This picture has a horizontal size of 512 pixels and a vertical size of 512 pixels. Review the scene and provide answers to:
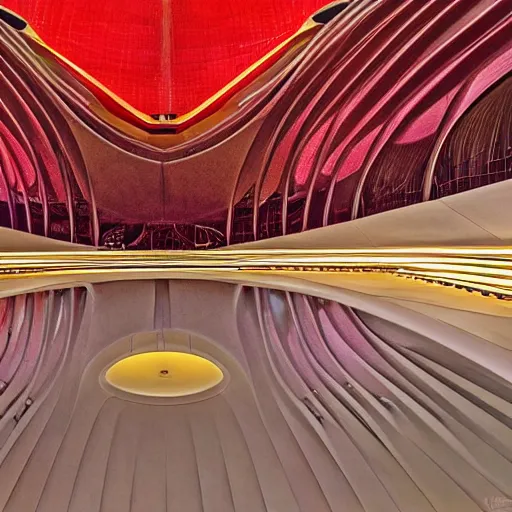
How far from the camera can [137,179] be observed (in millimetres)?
1604

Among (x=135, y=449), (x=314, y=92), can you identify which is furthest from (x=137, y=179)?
(x=135, y=449)

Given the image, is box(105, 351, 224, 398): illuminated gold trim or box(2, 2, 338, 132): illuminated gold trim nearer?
box(105, 351, 224, 398): illuminated gold trim

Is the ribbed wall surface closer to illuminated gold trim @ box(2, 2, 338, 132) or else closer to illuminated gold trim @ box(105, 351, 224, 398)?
illuminated gold trim @ box(105, 351, 224, 398)

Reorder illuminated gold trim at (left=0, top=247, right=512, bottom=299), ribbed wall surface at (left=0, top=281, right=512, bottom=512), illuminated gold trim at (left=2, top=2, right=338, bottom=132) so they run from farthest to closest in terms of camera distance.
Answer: illuminated gold trim at (left=2, top=2, right=338, bottom=132), illuminated gold trim at (left=0, top=247, right=512, bottom=299), ribbed wall surface at (left=0, top=281, right=512, bottom=512)

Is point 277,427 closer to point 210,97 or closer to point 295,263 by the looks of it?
point 295,263

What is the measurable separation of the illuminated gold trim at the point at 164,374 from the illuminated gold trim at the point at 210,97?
76 centimetres

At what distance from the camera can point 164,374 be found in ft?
3.71

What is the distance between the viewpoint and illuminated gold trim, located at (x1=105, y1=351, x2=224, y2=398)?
3.56 feet

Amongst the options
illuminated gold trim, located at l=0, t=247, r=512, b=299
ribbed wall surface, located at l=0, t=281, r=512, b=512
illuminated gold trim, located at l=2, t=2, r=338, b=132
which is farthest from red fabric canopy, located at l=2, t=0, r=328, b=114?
ribbed wall surface, located at l=0, t=281, r=512, b=512

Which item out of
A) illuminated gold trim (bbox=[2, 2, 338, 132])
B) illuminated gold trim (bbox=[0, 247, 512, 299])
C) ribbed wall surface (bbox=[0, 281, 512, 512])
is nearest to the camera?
ribbed wall surface (bbox=[0, 281, 512, 512])

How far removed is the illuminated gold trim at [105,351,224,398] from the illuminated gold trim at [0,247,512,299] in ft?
1.18

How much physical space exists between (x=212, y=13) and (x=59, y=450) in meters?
1.26

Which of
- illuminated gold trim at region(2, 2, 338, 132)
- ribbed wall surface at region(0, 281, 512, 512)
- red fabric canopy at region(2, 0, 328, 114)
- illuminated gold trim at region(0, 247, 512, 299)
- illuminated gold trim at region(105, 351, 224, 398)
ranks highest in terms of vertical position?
red fabric canopy at region(2, 0, 328, 114)

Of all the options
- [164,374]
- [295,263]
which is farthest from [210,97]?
[164,374]
